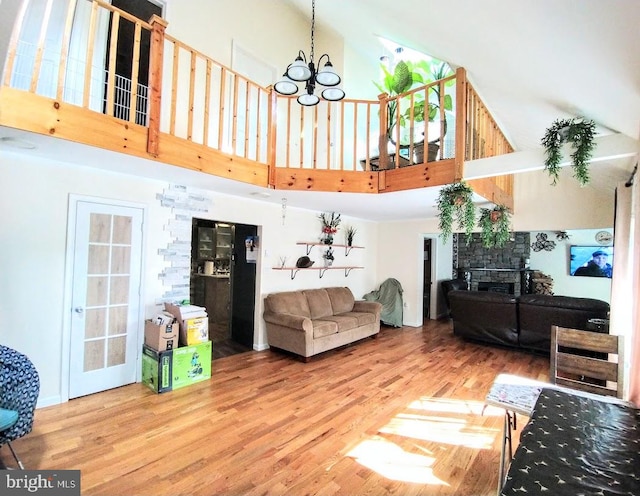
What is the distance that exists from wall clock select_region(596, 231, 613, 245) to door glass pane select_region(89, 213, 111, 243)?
966 cm

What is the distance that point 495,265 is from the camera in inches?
336

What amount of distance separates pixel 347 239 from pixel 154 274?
11.6 ft

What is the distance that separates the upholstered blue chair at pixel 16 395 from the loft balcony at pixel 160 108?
1.55 metres

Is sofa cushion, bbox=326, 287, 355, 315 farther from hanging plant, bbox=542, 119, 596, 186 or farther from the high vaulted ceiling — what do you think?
hanging plant, bbox=542, 119, 596, 186

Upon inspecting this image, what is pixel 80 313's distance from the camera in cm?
300

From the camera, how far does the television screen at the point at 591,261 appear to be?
7.25m

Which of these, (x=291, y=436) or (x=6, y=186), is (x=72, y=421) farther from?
(x=6, y=186)

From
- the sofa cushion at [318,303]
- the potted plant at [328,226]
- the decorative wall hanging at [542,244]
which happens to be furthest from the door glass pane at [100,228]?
the decorative wall hanging at [542,244]

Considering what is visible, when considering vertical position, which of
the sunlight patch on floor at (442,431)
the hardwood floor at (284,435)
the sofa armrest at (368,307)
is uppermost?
the sofa armrest at (368,307)

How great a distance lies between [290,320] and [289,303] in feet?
1.52

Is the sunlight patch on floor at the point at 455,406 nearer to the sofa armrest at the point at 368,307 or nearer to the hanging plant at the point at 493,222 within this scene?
→ the hanging plant at the point at 493,222

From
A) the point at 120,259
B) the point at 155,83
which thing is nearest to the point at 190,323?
the point at 120,259

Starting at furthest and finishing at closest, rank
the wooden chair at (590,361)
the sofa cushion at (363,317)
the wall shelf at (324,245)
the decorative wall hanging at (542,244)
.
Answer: the decorative wall hanging at (542,244) → the wall shelf at (324,245) → the sofa cushion at (363,317) → the wooden chair at (590,361)

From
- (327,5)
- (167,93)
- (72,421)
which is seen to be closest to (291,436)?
(72,421)
